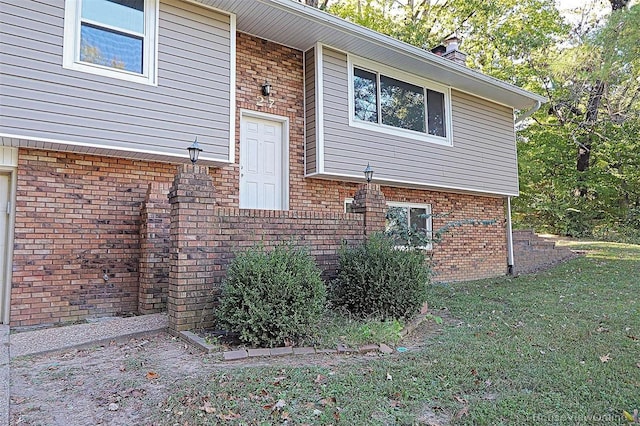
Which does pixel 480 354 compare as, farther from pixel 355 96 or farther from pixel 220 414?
pixel 355 96

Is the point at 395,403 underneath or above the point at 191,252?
underneath

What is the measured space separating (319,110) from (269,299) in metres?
4.48

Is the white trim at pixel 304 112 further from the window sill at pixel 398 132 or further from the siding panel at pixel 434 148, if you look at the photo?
the window sill at pixel 398 132

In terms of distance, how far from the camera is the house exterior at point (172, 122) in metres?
5.38

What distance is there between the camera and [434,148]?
9570 millimetres

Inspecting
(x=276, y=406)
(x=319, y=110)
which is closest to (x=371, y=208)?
(x=319, y=110)

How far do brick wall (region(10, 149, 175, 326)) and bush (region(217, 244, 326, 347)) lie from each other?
2.40 meters

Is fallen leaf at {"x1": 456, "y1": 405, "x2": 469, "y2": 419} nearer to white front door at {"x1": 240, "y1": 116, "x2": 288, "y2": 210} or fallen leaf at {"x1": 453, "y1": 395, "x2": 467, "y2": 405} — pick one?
fallen leaf at {"x1": 453, "y1": 395, "x2": 467, "y2": 405}

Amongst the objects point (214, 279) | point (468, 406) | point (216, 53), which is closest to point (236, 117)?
point (216, 53)

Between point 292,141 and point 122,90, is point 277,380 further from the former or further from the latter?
point 292,141

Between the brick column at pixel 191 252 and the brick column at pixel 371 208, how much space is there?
8.51 ft

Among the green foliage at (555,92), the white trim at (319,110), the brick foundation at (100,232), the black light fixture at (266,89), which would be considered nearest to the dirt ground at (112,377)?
the brick foundation at (100,232)

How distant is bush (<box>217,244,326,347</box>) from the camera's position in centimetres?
425

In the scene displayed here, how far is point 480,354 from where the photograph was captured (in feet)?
14.1
